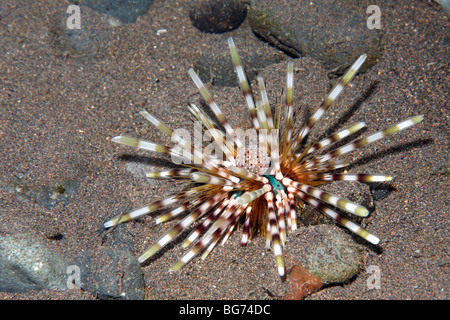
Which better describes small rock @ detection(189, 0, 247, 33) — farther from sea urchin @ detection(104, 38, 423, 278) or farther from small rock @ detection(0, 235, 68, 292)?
small rock @ detection(0, 235, 68, 292)

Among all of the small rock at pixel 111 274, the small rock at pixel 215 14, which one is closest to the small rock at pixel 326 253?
the small rock at pixel 111 274

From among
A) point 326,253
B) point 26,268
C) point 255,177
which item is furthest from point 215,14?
point 26,268

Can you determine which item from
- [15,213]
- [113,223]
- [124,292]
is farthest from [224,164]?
[15,213]

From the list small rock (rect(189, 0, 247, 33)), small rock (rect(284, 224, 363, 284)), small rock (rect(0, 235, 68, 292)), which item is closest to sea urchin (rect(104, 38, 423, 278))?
small rock (rect(284, 224, 363, 284))

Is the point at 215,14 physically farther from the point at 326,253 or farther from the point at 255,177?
the point at 326,253

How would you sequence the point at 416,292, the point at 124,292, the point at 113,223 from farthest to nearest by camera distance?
the point at 113,223 < the point at 124,292 < the point at 416,292

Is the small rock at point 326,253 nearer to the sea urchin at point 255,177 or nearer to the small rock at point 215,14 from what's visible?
the sea urchin at point 255,177

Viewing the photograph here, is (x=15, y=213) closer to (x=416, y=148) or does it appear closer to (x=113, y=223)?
(x=113, y=223)
